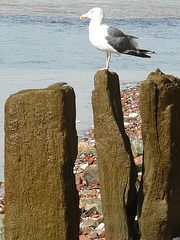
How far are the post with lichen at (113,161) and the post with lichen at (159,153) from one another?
0.15 meters

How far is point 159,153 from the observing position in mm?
4297

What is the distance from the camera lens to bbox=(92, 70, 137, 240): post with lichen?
4371 millimetres

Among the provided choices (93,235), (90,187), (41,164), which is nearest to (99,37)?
(90,187)

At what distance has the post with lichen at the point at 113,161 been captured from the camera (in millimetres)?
4371

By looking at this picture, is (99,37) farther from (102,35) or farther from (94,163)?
(94,163)

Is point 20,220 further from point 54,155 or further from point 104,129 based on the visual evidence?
point 104,129

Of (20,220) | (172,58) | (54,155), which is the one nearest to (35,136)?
(54,155)

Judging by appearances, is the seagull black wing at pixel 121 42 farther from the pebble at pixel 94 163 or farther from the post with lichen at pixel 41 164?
the post with lichen at pixel 41 164

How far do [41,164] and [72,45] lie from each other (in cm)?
2384

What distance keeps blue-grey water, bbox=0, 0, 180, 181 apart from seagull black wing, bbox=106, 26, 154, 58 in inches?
106

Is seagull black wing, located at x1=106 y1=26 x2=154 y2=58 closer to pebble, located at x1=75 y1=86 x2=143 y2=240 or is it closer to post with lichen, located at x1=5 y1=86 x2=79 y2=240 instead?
pebble, located at x1=75 y1=86 x2=143 y2=240

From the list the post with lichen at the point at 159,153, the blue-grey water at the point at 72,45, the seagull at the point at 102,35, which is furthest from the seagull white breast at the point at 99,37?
the post with lichen at the point at 159,153

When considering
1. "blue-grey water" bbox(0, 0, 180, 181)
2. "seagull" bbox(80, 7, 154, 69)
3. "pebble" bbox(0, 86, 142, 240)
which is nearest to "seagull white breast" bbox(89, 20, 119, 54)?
"seagull" bbox(80, 7, 154, 69)

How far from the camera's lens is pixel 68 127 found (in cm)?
370
